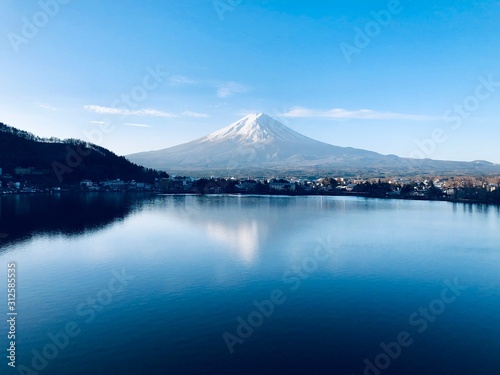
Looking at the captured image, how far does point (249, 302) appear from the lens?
409 cm

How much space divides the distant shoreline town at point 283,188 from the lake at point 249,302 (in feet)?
36.5

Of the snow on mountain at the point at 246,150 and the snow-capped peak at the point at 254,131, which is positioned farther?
the snow-capped peak at the point at 254,131

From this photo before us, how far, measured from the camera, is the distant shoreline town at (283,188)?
58.9 feet

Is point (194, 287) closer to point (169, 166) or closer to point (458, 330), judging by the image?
point (458, 330)

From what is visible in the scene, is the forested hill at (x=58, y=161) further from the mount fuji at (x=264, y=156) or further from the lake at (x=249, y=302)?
the mount fuji at (x=264, y=156)

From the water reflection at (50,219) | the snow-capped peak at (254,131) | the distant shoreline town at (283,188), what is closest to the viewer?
the water reflection at (50,219)

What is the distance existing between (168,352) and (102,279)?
2.45 metres

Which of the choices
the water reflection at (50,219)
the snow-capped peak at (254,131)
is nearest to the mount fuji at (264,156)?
the snow-capped peak at (254,131)

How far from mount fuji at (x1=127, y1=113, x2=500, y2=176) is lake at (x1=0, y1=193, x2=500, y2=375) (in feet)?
118

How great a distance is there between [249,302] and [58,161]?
2177cm

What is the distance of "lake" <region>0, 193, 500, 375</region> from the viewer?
2879 mm

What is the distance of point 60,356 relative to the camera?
2.89 meters

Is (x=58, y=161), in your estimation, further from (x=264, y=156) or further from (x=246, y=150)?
(x=264, y=156)

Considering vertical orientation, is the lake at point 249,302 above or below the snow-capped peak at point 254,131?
below
